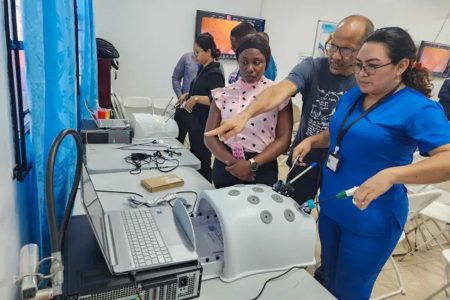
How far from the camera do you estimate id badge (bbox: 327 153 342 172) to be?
117 centimetres

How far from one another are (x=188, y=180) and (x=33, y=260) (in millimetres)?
1161

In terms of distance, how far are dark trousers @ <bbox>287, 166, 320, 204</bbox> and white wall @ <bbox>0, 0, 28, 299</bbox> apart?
1.17 meters

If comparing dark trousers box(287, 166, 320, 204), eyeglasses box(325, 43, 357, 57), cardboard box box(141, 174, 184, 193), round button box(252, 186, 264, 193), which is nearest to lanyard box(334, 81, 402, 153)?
eyeglasses box(325, 43, 357, 57)

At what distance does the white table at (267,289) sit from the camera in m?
0.92

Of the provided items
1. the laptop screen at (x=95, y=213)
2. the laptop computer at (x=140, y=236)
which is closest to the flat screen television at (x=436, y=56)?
the laptop computer at (x=140, y=236)

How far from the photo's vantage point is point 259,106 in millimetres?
1248

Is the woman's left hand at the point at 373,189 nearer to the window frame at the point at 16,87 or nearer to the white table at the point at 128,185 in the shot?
the white table at the point at 128,185

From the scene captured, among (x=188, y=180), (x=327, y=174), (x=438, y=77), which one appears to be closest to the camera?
(x=327, y=174)

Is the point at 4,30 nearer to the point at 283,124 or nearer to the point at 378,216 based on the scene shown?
the point at 283,124

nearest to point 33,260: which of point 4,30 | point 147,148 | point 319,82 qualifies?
point 4,30

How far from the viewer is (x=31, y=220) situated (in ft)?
3.16

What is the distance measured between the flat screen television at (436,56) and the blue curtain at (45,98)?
19.1 ft

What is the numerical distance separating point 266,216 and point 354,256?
43 cm

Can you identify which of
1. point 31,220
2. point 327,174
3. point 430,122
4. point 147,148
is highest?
point 430,122
